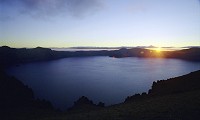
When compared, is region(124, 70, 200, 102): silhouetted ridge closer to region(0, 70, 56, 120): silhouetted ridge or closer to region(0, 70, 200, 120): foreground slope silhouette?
region(0, 70, 200, 120): foreground slope silhouette

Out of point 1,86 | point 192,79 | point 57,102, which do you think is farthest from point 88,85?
point 192,79

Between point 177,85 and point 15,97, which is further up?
point 177,85

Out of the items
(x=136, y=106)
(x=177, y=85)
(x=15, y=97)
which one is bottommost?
(x=15, y=97)

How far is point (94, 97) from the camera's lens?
8800cm

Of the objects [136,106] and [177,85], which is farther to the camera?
[177,85]

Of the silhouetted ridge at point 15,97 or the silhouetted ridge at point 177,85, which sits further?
the silhouetted ridge at point 15,97

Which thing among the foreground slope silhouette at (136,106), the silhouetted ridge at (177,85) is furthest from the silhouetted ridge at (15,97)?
the silhouetted ridge at (177,85)

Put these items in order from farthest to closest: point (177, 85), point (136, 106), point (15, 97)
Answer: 1. point (15, 97)
2. point (177, 85)
3. point (136, 106)

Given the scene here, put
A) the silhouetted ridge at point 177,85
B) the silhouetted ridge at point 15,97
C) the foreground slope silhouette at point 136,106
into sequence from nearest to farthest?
the foreground slope silhouette at point 136,106, the silhouetted ridge at point 177,85, the silhouetted ridge at point 15,97

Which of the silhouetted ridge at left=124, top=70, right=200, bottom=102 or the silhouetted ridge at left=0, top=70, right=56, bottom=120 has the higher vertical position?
the silhouetted ridge at left=124, top=70, right=200, bottom=102

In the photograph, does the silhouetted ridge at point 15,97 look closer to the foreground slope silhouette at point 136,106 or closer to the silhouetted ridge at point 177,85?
the foreground slope silhouette at point 136,106

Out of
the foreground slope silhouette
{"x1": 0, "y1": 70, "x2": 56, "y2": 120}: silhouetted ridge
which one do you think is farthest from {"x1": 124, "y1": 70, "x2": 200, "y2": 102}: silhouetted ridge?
{"x1": 0, "y1": 70, "x2": 56, "y2": 120}: silhouetted ridge

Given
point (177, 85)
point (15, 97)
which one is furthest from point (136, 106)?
point (15, 97)

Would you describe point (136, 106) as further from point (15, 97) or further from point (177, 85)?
point (15, 97)
